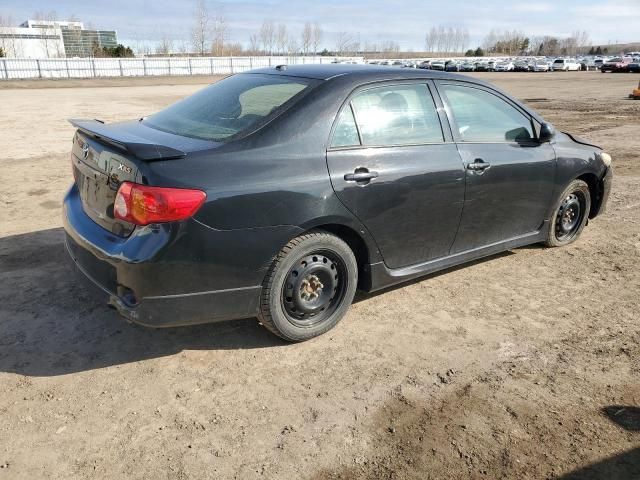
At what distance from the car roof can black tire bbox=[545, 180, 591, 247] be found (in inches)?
68.5

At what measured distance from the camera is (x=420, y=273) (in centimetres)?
403

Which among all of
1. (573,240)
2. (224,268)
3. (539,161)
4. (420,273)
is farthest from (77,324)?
(573,240)

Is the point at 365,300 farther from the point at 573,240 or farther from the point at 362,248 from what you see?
the point at 573,240

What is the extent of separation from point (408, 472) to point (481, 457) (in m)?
0.38

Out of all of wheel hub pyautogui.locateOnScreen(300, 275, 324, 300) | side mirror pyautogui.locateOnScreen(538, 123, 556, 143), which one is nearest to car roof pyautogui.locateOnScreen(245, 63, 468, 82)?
side mirror pyautogui.locateOnScreen(538, 123, 556, 143)

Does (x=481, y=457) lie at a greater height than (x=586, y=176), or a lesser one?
lesser

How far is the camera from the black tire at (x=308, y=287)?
3.29 metres

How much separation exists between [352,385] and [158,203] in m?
1.49

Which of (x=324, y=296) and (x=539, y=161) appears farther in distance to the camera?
(x=539, y=161)

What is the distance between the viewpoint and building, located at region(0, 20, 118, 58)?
65.9 m

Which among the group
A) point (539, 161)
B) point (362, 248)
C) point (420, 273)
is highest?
point (539, 161)

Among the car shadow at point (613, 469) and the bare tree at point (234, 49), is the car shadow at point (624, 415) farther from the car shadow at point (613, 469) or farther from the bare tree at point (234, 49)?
the bare tree at point (234, 49)

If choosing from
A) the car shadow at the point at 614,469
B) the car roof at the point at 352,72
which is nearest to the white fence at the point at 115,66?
the car roof at the point at 352,72

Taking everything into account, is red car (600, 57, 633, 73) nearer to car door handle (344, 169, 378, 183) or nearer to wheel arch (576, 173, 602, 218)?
wheel arch (576, 173, 602, 218)
